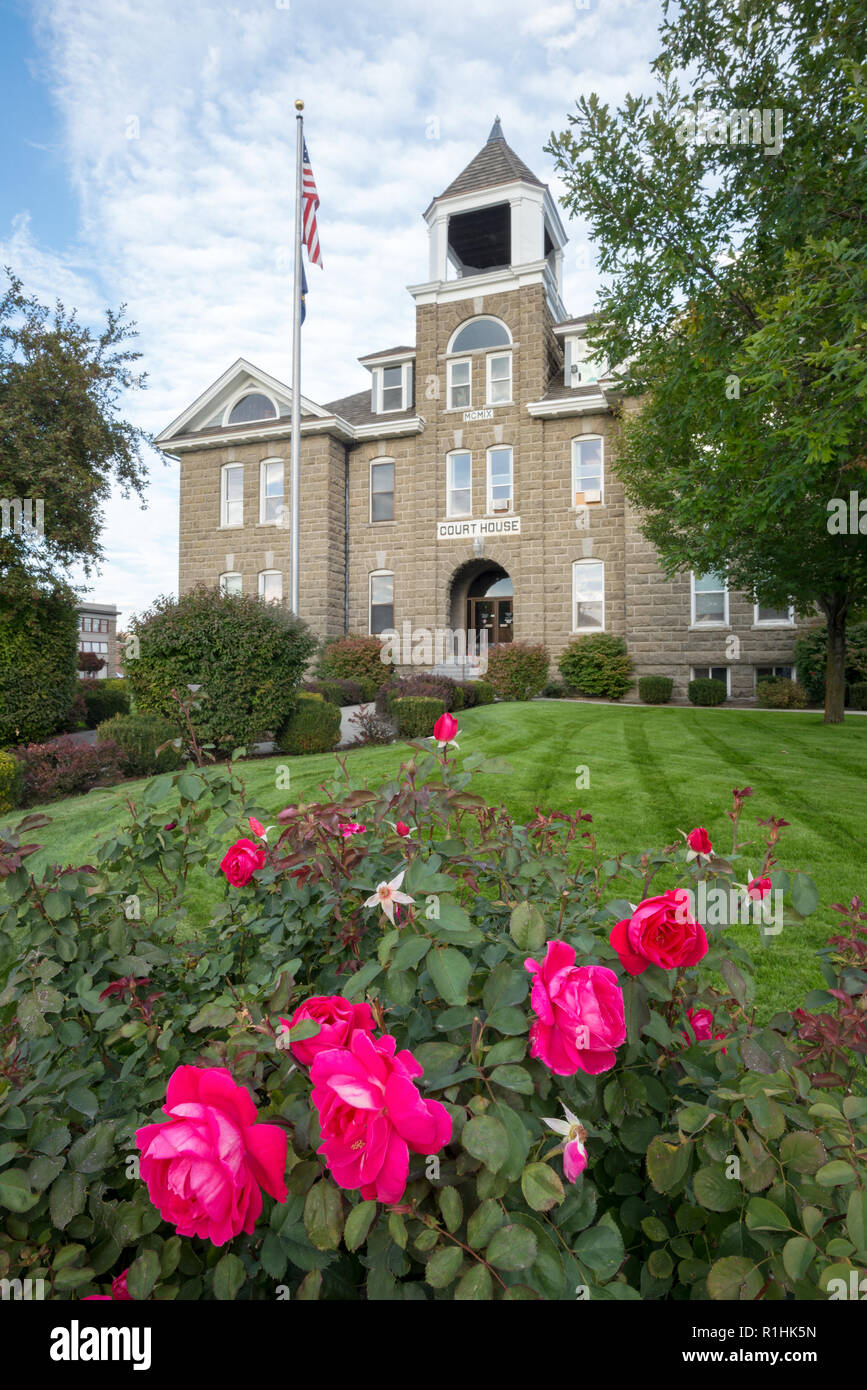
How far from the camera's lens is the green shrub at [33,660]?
1137cm

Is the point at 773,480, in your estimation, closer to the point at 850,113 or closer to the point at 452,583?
the point at 850,113

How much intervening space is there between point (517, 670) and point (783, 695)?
713cm

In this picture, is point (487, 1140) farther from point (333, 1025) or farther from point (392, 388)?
point (392, 388)

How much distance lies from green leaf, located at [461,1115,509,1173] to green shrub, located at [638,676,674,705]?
19728 millimetres

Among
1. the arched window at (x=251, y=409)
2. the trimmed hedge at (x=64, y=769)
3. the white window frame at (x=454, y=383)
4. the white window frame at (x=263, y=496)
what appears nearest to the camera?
the trimmed hedge at (x=64, y=769)

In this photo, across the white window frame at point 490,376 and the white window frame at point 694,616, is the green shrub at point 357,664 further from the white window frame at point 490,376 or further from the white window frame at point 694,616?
the white window frame at point 694,616

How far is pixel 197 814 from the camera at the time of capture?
2174 millimetres

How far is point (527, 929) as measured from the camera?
1.25 metres

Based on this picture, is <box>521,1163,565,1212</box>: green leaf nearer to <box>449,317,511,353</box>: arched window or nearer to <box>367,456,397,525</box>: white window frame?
<box>367,456,397,525</box>: white window frame

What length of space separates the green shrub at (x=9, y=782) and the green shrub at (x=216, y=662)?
84.7 inches

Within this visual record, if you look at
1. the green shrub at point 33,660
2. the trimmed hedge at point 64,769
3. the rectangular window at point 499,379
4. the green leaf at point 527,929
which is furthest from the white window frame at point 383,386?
the green leaf at point 527,929

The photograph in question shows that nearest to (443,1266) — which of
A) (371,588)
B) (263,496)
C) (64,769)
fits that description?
(64,769)

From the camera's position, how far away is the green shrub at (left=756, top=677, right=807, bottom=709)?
18281mm
